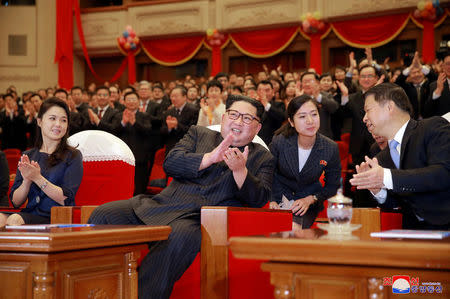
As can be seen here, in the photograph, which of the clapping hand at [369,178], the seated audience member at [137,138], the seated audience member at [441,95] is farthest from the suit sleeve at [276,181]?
the seated audience member at [137,138]

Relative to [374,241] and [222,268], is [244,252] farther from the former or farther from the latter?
[222,268]

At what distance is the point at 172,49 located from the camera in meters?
11.0

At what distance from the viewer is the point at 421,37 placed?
8773mm

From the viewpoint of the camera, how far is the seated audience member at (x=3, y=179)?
309 cm

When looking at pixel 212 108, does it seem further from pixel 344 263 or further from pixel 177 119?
pixel 344 263

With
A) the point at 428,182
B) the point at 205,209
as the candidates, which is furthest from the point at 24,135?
the point at 428,182

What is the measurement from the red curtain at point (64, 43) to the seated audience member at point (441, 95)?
28.4 feet

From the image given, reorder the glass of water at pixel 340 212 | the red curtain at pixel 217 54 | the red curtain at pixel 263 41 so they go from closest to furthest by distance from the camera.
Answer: the glass of water at pixel 340 212, the red curtain at pixel 263 41, the red curtain at pixel 217 54

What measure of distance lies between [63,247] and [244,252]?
54cm

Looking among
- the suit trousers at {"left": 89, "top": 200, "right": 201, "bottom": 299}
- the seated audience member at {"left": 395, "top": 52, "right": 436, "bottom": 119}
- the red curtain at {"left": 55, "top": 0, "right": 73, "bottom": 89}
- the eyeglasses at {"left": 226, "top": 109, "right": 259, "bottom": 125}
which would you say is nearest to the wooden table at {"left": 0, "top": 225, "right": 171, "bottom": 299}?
the suit trousers at {"left": 89, "top": 200, "right": 201, "bottom": 299}

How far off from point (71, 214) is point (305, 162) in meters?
1.23

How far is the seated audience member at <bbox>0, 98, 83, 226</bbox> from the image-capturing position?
2566 millimetres

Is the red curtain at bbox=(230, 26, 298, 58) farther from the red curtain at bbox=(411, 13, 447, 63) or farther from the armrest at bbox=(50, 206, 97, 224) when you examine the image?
the armrest at bbox=(50, 206, 97, 224)

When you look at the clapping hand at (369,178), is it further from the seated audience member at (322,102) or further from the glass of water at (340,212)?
the seated audience member at (322,102)
